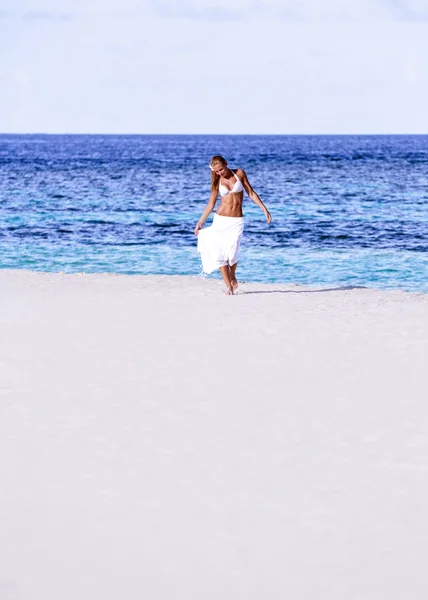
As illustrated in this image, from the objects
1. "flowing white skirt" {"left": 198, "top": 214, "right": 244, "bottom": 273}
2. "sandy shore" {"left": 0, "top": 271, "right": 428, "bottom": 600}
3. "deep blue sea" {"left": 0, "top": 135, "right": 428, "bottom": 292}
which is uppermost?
"flowing white skirt" {"left": 198, "top": 214, "right": 244, "bottom": 273}

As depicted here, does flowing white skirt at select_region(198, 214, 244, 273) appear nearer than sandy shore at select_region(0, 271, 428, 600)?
No

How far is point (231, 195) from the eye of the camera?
504 inches

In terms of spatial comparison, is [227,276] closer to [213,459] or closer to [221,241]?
[221,241]

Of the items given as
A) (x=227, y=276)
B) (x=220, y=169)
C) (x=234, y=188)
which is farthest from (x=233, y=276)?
(x=220, y=169)

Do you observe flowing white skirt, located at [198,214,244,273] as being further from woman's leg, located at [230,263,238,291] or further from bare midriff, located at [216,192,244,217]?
woman's leg, located at [230,263,238,291]

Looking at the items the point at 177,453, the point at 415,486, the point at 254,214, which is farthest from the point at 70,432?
the point at 254,214

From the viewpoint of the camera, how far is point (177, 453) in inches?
244

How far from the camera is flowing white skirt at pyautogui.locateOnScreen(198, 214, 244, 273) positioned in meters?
12.9

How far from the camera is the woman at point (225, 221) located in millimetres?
12711

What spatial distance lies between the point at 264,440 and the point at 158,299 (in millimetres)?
6785

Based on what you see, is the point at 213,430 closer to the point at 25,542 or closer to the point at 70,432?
the point at 70,432

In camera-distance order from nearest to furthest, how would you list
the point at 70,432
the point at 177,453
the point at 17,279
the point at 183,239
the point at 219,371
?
the point at 177,453, the point at 70,432, the point at 219,371, the point at 17,279, the point at 183,239

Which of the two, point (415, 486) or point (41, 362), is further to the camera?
point (41, 362)

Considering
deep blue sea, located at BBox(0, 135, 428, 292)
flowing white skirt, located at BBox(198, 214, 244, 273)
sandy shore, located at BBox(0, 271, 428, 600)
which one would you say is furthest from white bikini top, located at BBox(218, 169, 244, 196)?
deep blue sea, located at BBox(0, 135, 428, 292)
